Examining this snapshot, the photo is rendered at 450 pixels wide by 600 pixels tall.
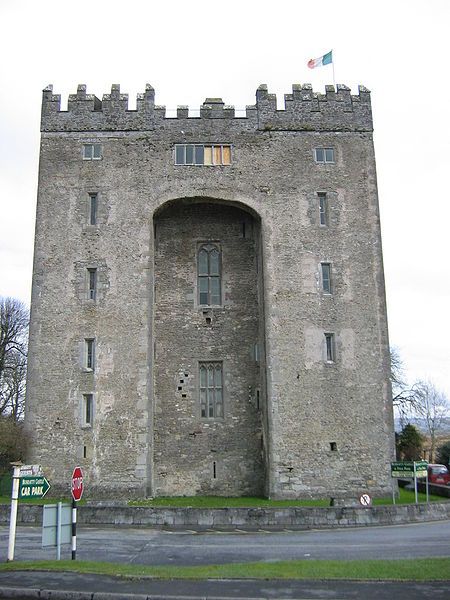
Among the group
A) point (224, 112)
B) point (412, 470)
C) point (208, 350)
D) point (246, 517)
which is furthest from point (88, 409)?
point (224, 112)

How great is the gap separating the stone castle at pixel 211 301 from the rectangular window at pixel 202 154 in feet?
0.31

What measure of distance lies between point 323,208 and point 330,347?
6580mm

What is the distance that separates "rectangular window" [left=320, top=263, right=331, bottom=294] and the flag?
10117mm

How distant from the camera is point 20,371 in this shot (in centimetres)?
4872

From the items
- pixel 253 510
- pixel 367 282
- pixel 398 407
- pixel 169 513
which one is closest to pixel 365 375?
pixel 367 282

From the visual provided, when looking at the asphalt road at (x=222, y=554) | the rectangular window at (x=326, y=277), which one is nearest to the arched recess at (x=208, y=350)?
the rectangular window at (x=326, y=277)

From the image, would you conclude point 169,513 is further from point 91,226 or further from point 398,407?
point 398,407

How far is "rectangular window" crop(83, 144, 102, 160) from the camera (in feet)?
98.4

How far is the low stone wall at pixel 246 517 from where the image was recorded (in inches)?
822

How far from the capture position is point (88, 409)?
27219 mm

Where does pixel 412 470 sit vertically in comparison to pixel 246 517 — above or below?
above

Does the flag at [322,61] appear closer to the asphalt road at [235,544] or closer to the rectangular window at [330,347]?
the rectangular window at [330,347]

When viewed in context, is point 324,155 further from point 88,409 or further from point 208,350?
point 88,409

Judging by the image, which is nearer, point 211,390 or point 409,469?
point 409,469
